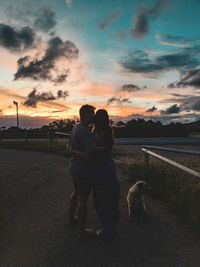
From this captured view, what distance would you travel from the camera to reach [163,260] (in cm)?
336

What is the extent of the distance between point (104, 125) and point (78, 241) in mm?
1695

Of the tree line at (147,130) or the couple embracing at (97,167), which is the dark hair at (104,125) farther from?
the tree line at (147,130)

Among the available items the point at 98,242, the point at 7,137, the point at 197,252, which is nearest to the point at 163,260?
the point at 197,252

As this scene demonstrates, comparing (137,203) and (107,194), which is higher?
(107,194)

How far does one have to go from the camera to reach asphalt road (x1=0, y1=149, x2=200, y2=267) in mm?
3348

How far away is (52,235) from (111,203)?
1.03 meters

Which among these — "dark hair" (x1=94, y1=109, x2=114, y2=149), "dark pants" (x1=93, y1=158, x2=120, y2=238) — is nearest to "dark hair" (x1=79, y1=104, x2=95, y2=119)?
"dark hair" (x1=94, y1=109, x2=114, y2=149)

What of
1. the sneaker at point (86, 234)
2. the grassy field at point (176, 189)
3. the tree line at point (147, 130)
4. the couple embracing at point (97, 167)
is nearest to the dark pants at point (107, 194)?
the couple embracing at point (97, 167)

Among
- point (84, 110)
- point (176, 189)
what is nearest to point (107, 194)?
point (84, 110)

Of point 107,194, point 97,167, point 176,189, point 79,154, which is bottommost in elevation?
point 176,189

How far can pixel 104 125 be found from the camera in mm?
3910

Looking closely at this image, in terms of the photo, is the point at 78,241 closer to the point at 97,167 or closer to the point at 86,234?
the point at 86,234

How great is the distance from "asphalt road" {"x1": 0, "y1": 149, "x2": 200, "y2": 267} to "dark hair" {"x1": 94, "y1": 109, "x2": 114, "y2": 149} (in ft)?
4.71

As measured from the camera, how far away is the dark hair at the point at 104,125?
389cm
